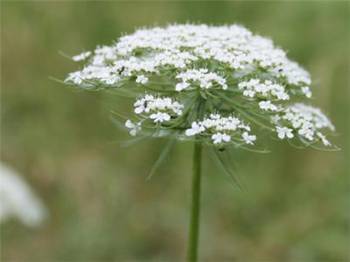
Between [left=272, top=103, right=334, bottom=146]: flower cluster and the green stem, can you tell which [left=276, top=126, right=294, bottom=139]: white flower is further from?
the green stem

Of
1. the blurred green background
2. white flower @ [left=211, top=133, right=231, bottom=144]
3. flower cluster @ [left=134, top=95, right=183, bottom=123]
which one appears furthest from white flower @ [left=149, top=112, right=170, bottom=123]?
the blurred green background

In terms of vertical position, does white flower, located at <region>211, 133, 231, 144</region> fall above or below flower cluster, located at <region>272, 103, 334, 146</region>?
below

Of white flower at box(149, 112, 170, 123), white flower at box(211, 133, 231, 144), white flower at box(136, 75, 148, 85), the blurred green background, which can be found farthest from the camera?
the blurred green background

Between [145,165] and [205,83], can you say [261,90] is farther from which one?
[145,165]

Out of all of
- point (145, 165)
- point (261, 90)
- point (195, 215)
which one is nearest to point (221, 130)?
point (261, 90)

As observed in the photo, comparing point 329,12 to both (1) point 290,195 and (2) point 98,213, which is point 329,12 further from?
(2) point 98,213
